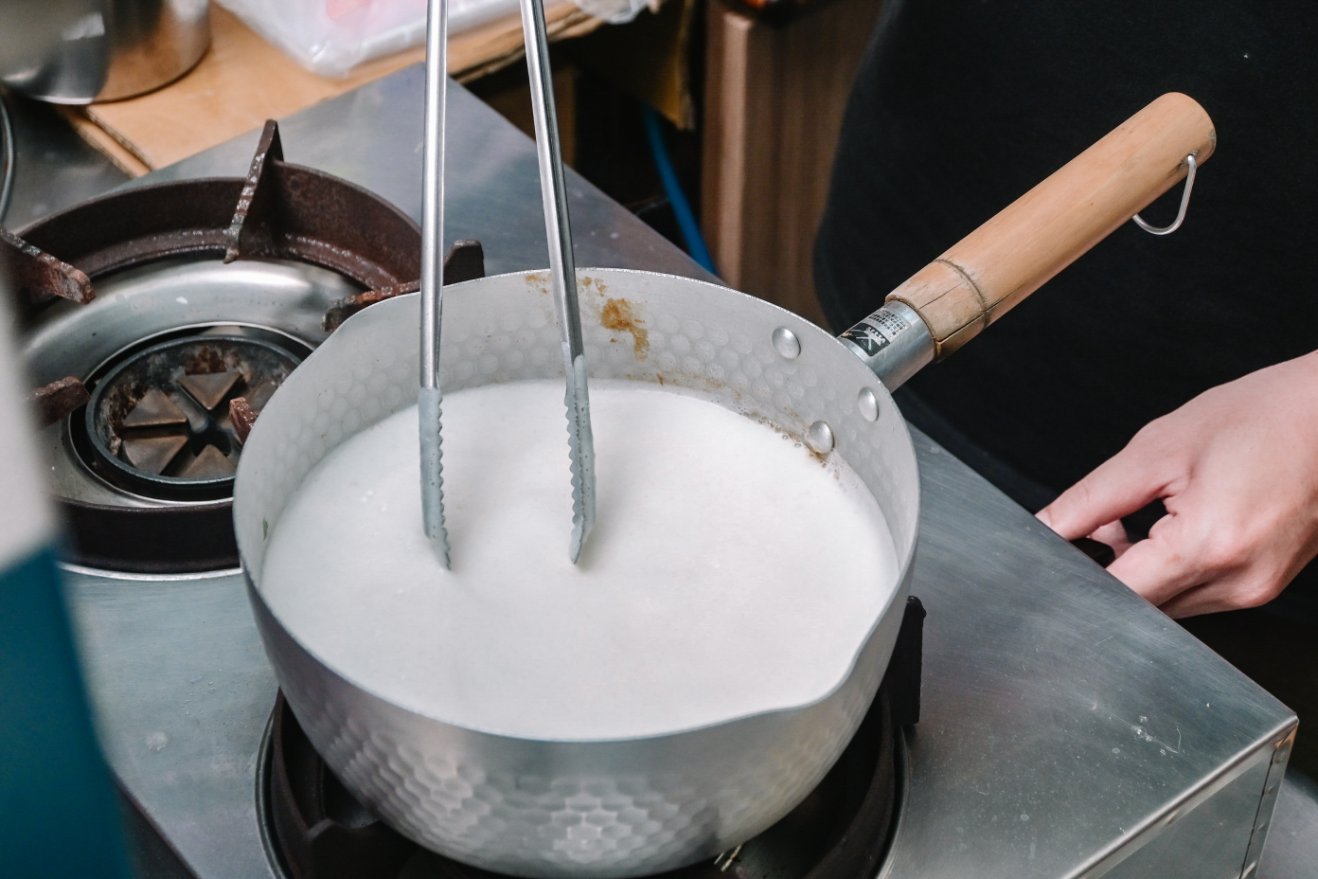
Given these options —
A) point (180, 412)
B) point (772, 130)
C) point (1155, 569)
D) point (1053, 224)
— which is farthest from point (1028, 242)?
point (772, 130)

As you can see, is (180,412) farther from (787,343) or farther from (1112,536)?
(1112,536)

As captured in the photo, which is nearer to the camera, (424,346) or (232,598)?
(424,346)

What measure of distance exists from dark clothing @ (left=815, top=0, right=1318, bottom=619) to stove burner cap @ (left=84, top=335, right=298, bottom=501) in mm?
520

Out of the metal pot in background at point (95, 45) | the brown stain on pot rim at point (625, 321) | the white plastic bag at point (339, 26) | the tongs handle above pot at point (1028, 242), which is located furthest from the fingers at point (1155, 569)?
the metal pot in background at point (95, 45)

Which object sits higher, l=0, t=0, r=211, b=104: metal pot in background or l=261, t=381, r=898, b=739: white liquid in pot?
l=261, t=381, r=898, b=739: white liquid in pot

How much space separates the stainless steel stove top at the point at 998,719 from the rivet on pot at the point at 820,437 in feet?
0.37

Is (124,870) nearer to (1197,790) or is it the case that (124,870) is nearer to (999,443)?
(1197,790)

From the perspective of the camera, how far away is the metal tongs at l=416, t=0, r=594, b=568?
1.74 ft

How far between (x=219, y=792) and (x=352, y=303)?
11.0 inches

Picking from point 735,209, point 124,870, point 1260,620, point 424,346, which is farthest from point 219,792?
point 735,209

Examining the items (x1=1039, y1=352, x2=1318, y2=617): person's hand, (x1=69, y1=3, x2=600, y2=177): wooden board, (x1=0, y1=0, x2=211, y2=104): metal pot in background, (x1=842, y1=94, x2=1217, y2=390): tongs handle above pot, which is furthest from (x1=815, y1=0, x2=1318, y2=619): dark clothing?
(x1=0, y1=0, x2=211, y2=104): metal pot in background

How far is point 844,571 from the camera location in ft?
1.92

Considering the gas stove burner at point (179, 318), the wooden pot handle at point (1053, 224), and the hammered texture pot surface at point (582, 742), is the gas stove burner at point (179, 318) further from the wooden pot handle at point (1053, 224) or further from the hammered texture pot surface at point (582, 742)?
the wooden pot handle at point (1053, 224)

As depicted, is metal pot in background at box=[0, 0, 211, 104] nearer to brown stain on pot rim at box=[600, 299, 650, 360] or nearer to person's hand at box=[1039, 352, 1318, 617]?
brown stain on pot rim at box=[600, 299, 650, 360]
